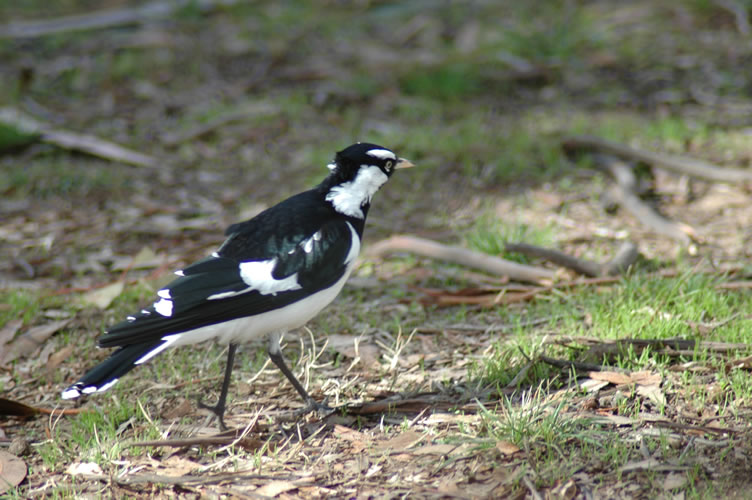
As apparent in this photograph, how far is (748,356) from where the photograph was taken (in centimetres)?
296

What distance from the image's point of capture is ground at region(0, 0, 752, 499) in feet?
8.77

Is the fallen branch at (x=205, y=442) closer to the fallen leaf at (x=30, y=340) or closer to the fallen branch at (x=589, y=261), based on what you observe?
the fallen leaf at (x=30, y=340)

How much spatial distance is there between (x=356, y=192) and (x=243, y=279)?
2.07ft

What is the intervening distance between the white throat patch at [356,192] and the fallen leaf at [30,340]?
1.50 meters

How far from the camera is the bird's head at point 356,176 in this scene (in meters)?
3.29

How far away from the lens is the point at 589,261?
3.86m

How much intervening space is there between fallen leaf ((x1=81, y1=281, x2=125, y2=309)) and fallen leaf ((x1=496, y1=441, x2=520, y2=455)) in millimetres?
2201

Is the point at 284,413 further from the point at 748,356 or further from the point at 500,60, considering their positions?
the point at 500,60

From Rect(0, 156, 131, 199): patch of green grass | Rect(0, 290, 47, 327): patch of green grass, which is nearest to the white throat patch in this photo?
Rect(0, 290, 47, 327): patch of green grass

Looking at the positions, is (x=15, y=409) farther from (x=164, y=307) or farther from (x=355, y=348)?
(x=355, y=348)

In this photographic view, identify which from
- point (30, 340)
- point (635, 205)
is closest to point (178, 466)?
point (30, 340)

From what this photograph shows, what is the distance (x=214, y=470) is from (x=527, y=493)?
3.28 ft

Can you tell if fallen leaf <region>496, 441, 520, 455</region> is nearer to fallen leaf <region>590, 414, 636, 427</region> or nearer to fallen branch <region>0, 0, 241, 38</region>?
fallen leaf <region>590, 414, 636, 427</region>

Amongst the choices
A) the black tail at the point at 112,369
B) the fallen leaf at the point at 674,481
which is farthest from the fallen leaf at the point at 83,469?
the fallen leaf at the point at 674,481
